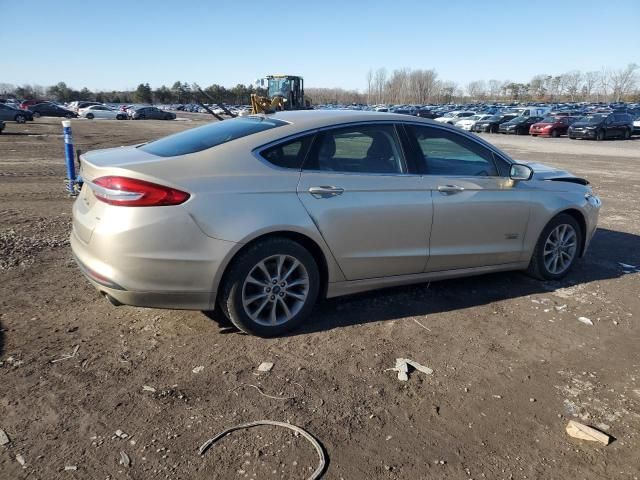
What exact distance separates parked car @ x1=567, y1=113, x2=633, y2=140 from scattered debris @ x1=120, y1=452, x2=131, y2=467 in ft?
116

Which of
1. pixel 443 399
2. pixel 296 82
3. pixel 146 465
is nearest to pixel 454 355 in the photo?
pixel 443 399

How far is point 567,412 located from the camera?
3.08 metres

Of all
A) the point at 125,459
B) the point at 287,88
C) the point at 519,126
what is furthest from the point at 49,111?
the point at 125,459

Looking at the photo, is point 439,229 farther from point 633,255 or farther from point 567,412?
point 633,255

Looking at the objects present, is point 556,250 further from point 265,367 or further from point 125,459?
point 125,459

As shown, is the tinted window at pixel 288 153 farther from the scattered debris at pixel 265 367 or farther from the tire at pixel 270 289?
the scattered debris at pixel 265 367

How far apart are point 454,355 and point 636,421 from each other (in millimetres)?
1150

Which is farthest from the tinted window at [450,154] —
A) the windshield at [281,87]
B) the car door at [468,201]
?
the windshield at [281,87]

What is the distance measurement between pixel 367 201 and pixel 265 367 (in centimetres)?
147

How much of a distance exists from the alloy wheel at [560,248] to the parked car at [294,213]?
8.7 inches

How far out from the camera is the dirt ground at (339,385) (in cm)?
260

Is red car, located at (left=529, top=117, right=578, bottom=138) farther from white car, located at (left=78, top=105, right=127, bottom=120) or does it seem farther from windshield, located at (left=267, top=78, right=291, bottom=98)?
white car, located at (left=78, top=105, right=127, bottom=120)

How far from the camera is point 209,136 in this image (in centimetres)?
411

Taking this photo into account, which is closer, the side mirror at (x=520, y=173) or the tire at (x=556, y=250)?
the side mirror at (x=520, y=173)
